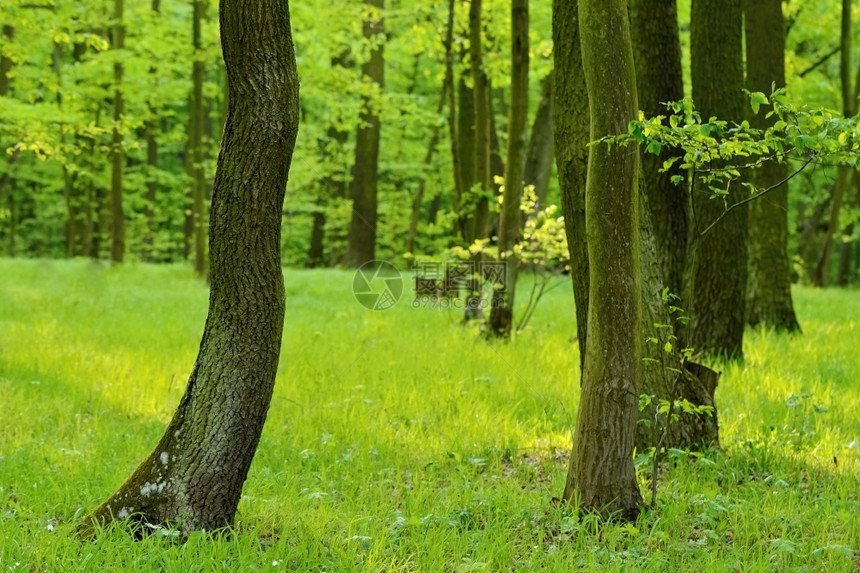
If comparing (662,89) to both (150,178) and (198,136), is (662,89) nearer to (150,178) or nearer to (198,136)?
(198,136)

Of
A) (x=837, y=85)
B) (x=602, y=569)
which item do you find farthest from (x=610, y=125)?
(x=837, y=85)

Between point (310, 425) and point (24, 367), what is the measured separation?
10.4 ft

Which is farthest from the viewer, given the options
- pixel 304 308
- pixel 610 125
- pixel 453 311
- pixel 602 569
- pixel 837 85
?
pixel 837 85

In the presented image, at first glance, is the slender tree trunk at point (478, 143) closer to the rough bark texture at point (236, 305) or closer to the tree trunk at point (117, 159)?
the rough bark texture at point (236, 305)

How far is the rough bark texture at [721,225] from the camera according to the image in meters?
7.25

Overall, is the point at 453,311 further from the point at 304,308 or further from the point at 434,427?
the point at 434,427

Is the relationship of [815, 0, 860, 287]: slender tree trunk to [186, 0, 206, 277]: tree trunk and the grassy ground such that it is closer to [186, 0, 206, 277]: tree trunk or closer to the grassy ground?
the grassy ground

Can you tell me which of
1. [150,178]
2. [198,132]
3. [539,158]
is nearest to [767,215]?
[539,158]

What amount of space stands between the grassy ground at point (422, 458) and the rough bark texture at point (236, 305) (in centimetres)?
22

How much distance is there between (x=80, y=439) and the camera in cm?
518

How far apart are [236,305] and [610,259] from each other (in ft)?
6.00

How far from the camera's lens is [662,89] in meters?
5.62

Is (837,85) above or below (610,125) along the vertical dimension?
above

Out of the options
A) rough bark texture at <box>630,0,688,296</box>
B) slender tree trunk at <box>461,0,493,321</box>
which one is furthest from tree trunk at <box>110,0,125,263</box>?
rough bark texture at <box>630,0,688,296</box>
